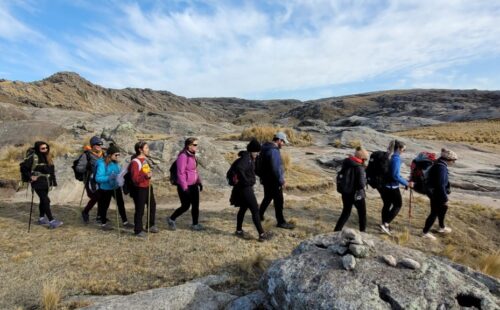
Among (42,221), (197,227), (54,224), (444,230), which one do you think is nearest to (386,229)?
(444,230)

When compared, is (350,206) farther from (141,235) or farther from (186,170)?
(141,235)

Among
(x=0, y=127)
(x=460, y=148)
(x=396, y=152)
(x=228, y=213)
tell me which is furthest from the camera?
(x=460, y=148)

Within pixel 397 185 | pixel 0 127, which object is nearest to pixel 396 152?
pixel 397 185

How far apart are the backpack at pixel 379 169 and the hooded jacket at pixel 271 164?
207 cm

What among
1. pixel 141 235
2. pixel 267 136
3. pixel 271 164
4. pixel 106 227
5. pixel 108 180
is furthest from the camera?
pixel 267 136

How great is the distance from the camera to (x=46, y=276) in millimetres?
5871

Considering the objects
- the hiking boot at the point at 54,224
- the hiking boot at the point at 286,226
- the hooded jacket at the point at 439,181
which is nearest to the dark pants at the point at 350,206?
the hiking boot at the point at 286,226

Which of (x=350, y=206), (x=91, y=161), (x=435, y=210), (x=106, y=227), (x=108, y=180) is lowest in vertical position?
(x=106, y=227)

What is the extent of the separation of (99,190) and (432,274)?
6.99 meters

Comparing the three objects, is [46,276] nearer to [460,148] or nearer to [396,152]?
[396,152]

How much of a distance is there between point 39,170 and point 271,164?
5.01 meters

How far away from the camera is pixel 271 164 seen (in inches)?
311

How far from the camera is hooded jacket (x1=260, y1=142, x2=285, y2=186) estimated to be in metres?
7.90

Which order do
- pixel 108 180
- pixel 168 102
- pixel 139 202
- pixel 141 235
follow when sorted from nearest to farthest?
pixel 139 202
pixel 141 235
pixel 108 180
pixel 168 102
